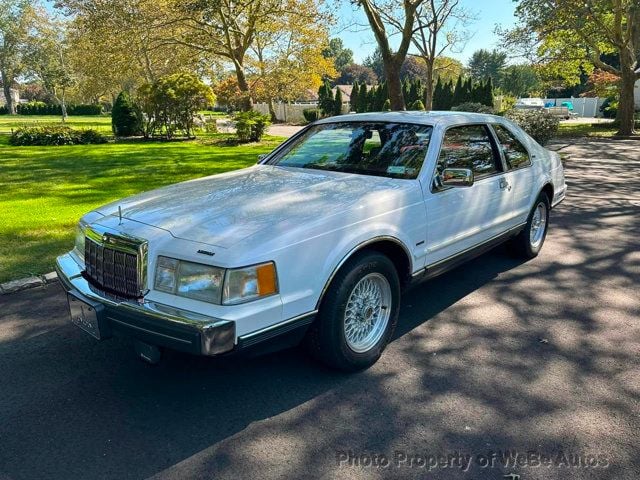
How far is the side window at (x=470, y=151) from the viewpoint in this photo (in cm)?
418

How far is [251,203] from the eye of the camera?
132 inches

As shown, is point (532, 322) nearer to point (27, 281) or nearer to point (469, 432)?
point (469, 432)

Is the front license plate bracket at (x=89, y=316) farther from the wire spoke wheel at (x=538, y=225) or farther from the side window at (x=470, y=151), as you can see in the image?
the wire spoke wheel at (x=538, y=225)

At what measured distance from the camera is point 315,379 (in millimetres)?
3340

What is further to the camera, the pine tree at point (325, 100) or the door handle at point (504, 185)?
the pine tree at point (325, 100)

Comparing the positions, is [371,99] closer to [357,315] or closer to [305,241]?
[357,315]

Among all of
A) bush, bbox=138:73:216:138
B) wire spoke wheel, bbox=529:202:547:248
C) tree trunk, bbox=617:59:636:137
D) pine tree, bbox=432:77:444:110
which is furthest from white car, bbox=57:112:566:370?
pine tree, bbox=432:77:444:110

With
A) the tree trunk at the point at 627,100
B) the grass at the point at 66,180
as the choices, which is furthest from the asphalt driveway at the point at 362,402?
the tree trunk at the point at 627,100

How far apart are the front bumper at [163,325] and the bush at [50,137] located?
17476mm

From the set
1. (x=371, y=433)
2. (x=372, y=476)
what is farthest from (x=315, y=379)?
(x=372, y=476)

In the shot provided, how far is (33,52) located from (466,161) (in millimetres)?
73496

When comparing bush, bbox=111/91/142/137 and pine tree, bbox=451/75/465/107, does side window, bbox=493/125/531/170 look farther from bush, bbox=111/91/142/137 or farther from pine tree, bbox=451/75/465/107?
pine tree, bbox=451/75/465/107

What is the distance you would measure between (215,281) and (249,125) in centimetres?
1722

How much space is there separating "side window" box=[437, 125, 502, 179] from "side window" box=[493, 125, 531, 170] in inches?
8.7
